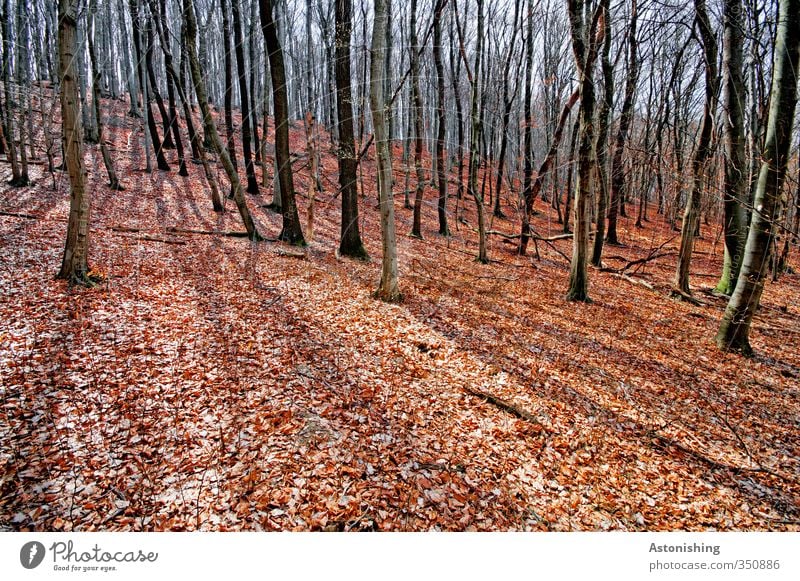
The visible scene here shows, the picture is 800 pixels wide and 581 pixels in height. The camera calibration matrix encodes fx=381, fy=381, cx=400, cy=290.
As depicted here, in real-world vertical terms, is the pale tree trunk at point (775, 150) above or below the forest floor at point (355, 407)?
above

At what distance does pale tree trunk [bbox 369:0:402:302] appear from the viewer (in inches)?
238

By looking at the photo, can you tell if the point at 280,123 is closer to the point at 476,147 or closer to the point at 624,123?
the point at 476,147

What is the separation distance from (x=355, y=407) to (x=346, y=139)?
7304 millimetres

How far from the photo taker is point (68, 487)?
284 cm

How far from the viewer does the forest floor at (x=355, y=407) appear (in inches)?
121

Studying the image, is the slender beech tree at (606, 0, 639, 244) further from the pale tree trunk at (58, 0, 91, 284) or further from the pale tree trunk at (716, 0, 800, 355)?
the pale tree trunk at (58, 0, 91, 284)

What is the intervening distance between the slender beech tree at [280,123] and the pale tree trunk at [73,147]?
13.3 feet

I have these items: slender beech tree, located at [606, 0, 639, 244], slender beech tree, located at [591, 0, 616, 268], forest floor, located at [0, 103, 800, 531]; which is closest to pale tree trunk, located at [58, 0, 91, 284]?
forest floor, located at [0, 103, 800, 531]

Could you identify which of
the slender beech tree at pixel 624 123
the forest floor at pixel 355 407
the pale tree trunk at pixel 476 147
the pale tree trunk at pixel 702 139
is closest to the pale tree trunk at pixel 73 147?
the forest floor at pixel 355 407

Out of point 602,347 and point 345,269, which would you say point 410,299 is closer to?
point 345,269

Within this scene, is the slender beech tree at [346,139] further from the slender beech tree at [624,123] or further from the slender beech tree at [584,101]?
the slender beech tree at [624,123]

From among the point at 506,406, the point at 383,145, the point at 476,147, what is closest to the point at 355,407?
the point at 506,406

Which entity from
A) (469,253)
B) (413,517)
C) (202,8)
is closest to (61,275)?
(413,517)

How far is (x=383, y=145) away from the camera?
6.46 meters
